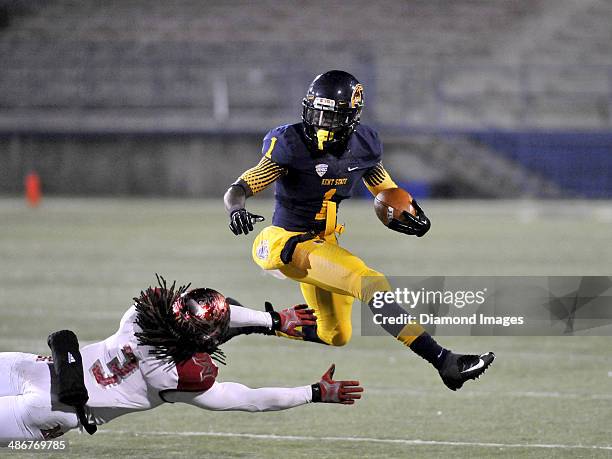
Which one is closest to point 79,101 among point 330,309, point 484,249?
point 484,249

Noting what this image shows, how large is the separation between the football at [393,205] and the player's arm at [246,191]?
0.51 metres

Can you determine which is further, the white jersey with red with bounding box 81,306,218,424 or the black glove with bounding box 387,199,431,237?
the black glove with bounding box 387,199,431,237

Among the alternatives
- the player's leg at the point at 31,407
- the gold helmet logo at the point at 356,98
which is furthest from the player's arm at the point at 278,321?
the player's leg at the point at 31,407

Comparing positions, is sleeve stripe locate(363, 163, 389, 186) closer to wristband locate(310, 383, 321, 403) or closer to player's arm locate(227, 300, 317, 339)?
player's arm locate(227, 300, 317, 339)

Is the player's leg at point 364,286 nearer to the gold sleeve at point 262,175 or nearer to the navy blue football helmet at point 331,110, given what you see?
the gold sleeve at point 262,175

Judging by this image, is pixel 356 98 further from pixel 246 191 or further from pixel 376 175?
pixel 246 191

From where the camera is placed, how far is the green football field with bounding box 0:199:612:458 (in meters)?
5.48

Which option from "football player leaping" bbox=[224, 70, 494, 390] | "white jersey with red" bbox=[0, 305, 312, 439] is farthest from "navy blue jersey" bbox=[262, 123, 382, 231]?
"white jersey with red" bbox=[0, 305, 312, 439]

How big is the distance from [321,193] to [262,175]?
36 cm

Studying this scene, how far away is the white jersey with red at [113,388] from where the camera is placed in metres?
4.45

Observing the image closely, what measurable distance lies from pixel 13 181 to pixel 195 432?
17.2m

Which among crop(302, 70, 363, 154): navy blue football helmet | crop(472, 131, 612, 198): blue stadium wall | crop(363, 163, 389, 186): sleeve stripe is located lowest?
crop(363, 163, 389, 186): sleeve stripe

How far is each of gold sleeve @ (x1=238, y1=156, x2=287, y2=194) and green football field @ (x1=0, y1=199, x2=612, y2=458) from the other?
1.18m

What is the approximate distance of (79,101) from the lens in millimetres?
22266
